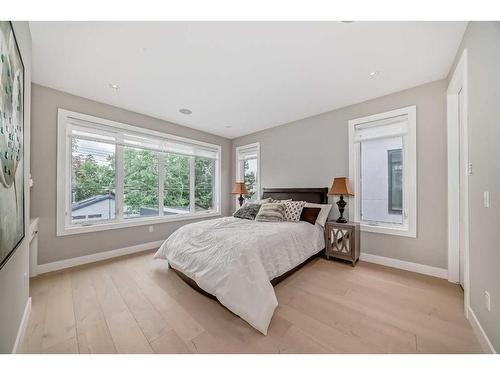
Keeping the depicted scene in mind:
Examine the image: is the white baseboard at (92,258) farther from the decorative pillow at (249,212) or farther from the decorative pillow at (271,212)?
the decorative pillow at (271,212)

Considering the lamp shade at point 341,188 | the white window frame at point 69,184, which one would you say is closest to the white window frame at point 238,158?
the white window frame at point 69,184

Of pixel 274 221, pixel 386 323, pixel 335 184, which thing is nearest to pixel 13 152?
pixel 274 221

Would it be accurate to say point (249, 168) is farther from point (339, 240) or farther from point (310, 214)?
point (339, 240)

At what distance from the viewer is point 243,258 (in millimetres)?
1902

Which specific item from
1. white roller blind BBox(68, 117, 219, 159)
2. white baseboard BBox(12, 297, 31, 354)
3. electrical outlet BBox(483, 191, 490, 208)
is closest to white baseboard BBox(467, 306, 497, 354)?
electrical outlet BBox(483, 191, 490, 208)

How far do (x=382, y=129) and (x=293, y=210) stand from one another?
188cm

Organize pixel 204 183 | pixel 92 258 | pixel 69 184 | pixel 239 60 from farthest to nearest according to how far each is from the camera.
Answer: pixel 204 183, pixel 92 258, pixel 69 184, pixel 239 60

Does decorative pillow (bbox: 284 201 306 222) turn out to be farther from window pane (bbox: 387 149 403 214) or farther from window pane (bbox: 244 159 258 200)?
window pane (bbox: 244 159 258 200)

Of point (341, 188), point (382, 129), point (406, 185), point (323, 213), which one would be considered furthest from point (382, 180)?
point (323, 213)

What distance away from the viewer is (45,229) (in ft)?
9.00

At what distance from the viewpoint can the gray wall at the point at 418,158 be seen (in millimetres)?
2584

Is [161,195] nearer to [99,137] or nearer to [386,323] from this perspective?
[99,137]

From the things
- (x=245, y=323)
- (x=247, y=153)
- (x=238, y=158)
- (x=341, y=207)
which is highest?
(x=247, y=153)

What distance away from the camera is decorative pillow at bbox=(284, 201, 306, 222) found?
321 centimetres
